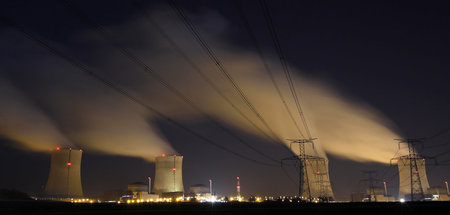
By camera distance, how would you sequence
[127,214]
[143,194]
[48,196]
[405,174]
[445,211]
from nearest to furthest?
[127,214] < [445,211] < [48,196] < [405,174] < [143,194]

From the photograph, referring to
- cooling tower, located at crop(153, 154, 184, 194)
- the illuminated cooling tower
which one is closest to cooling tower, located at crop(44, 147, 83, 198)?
cooling tower, located at crop(153, 154, 184, 194)

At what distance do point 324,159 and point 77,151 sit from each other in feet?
178

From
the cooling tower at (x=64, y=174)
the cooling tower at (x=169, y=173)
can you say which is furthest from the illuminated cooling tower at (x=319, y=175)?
the cooling tower at (x=64, y=174)

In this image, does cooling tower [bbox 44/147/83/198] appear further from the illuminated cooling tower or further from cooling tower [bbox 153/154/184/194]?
the illuminated cooling tower

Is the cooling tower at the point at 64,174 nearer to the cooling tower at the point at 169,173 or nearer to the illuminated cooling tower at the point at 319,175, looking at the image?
the cooling tower at the point at 169,173

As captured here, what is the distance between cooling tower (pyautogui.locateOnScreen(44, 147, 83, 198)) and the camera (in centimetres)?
5622

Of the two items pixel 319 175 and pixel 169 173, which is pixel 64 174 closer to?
pixel 169 173

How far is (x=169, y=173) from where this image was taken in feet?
247

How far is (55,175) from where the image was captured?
185ft

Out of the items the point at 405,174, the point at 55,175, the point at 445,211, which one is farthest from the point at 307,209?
the point at 405,174

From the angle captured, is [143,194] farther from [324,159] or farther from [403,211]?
[403,211]

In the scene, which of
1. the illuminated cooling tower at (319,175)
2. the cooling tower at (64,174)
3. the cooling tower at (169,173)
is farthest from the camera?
the illuminated cooling tower at (319,175)

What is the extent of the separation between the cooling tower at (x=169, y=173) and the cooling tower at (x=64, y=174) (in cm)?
1822

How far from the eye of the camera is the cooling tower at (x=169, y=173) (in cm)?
7438
